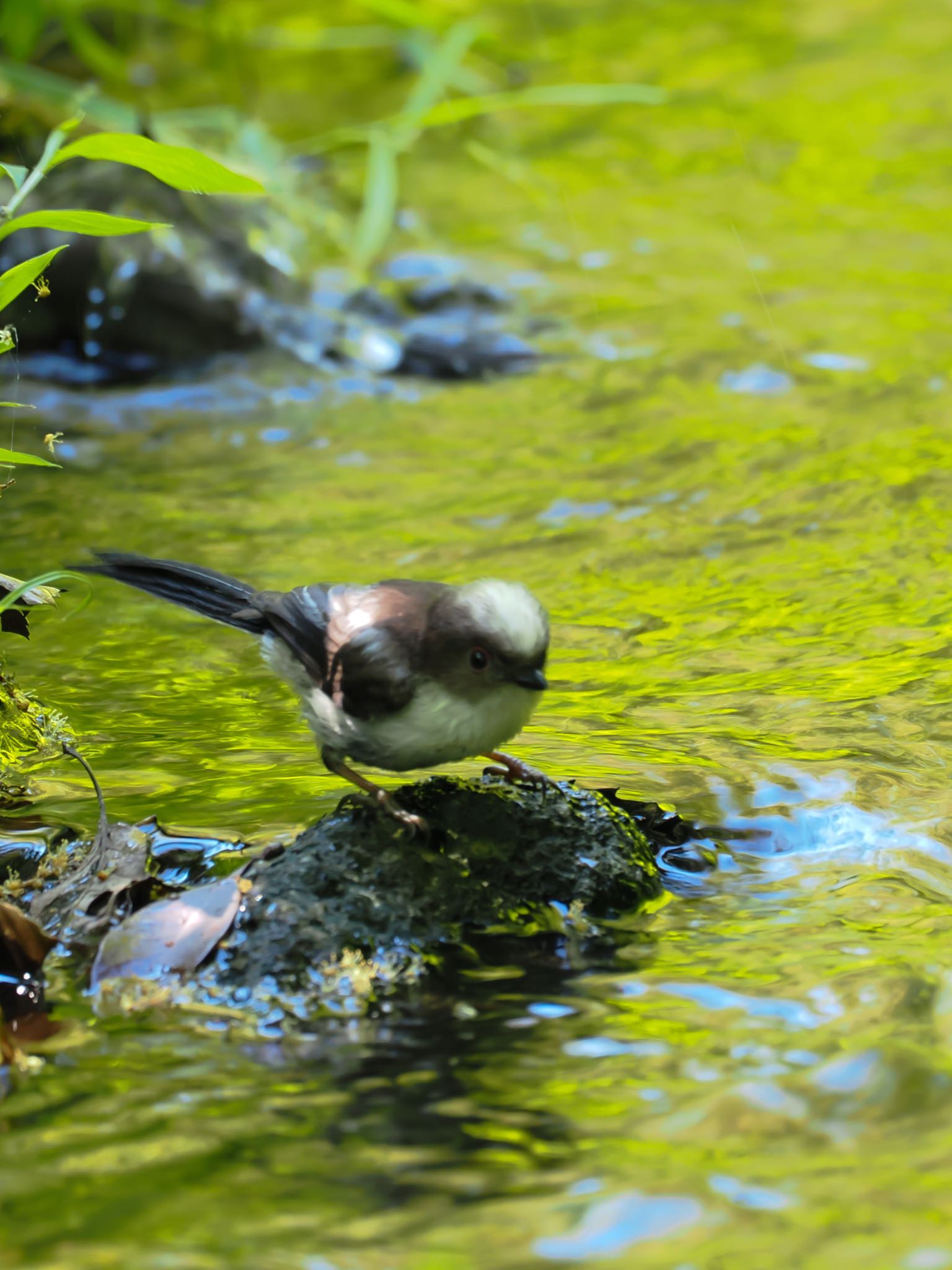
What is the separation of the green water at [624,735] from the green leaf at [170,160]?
144 cm

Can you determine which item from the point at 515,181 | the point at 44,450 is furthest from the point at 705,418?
the point at 515,181

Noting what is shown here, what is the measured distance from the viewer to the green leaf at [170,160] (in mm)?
3178

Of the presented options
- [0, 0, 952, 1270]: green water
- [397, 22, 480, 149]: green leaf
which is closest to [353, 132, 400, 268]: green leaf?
[397, 22, 480, 149]: green leaf

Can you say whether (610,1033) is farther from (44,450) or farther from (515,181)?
(515,181)

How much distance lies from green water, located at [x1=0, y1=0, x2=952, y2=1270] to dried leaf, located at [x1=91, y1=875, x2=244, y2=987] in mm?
120

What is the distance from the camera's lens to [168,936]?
316 centimetres

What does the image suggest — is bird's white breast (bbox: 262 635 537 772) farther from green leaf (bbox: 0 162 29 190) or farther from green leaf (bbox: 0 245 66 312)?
green leaf (bbox: 0 162 29 190)

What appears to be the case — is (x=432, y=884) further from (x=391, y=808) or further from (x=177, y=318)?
(x=177, y=318)

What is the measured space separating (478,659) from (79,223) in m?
1.23

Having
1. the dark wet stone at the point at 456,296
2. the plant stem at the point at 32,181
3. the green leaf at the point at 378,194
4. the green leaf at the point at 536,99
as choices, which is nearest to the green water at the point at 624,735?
the dark wet stone at the point at 456,296

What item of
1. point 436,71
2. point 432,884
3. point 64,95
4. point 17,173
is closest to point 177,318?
point 64,95

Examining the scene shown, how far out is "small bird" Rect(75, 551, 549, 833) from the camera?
3459 millimetres

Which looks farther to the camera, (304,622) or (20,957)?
(304,622)

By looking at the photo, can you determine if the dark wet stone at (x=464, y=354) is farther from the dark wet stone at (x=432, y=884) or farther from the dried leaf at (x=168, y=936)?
the dried leaf at (x=168, y=936)
